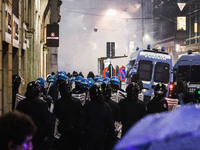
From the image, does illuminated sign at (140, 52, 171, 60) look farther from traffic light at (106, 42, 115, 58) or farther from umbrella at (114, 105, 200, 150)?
umbrella at (114, 105, 200, 150)

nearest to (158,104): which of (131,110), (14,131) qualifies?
(131,110)

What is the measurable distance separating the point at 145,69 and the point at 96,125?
1439cm

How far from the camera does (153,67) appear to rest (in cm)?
1997

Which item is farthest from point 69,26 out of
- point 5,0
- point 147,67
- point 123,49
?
point 5,0

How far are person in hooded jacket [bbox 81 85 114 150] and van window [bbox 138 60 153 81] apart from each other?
1411 centimetres

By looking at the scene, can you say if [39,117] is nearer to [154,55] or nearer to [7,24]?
[7,24]

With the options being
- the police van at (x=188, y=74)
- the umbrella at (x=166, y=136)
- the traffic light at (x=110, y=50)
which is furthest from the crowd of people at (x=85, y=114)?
the traffic light at (x=110, y=50)

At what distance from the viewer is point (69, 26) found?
106m

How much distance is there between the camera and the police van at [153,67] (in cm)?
1989

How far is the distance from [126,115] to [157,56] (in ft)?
44.3

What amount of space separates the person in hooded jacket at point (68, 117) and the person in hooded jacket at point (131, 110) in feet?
2.64

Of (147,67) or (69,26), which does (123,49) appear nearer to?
(69,26)

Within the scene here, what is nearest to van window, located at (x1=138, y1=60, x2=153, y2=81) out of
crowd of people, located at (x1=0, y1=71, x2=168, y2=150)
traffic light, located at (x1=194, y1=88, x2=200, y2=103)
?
crowd of people, located at (x1=0, y1=71, x2=168, y2=150)

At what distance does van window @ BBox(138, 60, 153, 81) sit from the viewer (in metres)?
20.0
